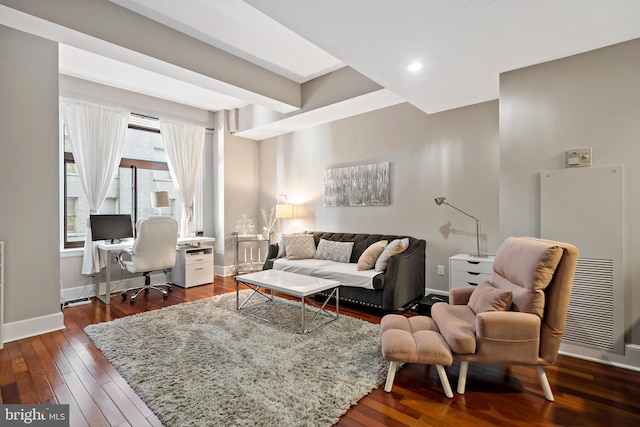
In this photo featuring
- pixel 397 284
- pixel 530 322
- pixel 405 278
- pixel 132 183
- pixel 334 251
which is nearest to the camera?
pixel 530 322

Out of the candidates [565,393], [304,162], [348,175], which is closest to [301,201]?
[304,162]

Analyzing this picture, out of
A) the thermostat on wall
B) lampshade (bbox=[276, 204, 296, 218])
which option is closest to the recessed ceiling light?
the thermostat on wall

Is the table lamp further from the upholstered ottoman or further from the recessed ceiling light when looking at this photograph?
the upholstered ottoman

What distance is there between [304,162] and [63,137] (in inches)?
136

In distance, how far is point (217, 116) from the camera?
5742mm

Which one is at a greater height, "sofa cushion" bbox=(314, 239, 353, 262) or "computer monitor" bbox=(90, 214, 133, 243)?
"computer monitor" bbox=(90, 214, 133, 243)

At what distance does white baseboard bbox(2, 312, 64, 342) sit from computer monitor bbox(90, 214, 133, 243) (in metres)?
1.29

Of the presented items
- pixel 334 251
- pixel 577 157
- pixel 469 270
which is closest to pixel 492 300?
pixel 469 270

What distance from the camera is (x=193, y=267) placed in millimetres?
4801

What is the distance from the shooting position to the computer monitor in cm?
411

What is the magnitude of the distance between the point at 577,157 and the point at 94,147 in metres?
5.57

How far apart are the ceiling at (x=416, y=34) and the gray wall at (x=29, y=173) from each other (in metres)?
0.66

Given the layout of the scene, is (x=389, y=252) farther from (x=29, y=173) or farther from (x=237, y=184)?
(x=29, y=173)

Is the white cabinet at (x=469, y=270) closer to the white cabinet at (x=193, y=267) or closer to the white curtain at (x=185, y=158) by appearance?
the white cabinet at (x=193, y=267)
